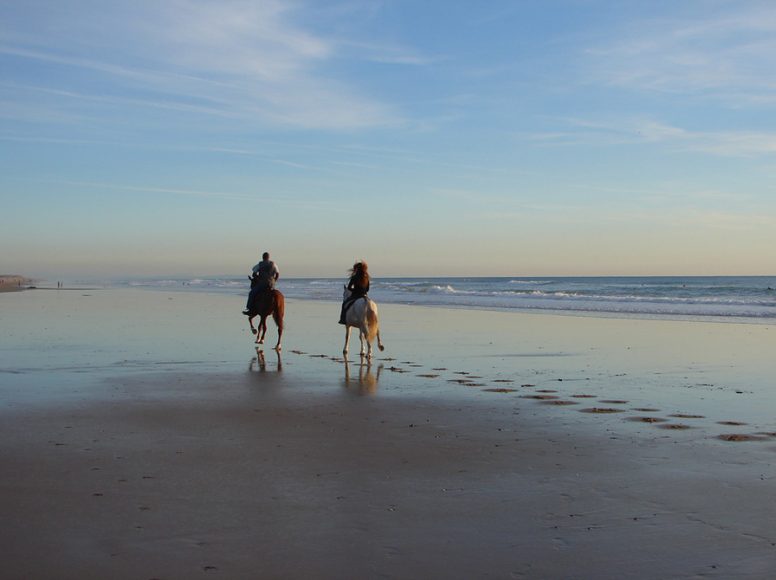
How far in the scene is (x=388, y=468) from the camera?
6.57 metres

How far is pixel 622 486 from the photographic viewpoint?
19.7 feet

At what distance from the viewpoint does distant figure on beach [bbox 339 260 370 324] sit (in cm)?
1466

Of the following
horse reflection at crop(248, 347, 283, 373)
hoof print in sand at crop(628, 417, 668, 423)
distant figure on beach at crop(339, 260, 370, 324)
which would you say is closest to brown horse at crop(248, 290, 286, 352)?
horse reflection at crop(248, 347, 283, 373)

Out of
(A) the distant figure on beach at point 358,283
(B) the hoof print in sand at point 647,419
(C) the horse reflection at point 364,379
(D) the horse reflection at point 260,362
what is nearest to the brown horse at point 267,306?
(D) the horse reflection at point 260,362

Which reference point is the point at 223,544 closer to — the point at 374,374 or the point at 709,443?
the point at 709,443

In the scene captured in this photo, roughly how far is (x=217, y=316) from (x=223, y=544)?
22128mm

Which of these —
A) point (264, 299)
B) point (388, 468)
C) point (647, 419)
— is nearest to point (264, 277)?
point (264, 299)

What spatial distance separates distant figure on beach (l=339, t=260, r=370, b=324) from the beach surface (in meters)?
1.17

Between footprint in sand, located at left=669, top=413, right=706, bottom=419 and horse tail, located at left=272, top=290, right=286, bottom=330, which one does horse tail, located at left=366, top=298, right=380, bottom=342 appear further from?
footprint in sand, located at left=669, top=413, right=706, bottom=419

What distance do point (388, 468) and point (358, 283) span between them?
8368mm

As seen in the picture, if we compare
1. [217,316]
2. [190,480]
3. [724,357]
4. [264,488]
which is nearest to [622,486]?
[264,488]

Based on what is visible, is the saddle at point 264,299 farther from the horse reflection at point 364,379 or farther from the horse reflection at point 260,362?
the horse reflection at point 364,379

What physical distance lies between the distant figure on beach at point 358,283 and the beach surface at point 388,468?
1174mm

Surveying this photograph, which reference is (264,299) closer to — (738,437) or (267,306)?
(267,306)
